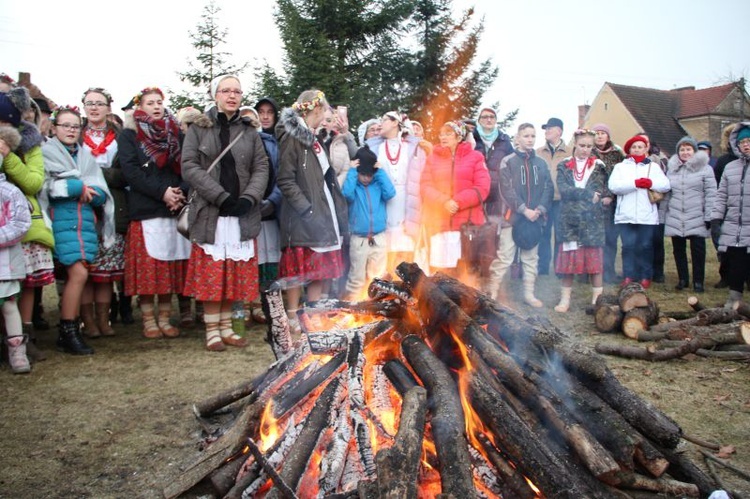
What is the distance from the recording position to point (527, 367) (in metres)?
3.26

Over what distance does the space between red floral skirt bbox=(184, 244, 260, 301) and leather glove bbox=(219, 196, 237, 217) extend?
17.6 inches

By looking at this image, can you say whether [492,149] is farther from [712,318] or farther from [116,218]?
[116,218]

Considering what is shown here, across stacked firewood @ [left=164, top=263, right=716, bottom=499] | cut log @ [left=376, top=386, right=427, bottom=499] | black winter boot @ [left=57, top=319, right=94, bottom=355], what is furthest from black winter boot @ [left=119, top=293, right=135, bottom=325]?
cut log @ [left=376, top=386, right=427, bottom=499]

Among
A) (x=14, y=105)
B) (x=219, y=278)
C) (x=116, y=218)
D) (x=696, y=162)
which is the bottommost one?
(x=219, y=278)

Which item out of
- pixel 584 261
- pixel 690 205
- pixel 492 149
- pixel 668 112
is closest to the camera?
pixel 584 261

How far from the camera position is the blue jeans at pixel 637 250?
902cm

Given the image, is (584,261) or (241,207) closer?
(241,207)

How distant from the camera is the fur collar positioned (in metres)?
5.37

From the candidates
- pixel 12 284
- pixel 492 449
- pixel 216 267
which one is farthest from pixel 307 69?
pixel 492 449

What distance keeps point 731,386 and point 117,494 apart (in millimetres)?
4939

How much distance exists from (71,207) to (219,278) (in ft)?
5.62

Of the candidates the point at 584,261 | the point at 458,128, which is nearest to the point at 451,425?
the point at 458,128

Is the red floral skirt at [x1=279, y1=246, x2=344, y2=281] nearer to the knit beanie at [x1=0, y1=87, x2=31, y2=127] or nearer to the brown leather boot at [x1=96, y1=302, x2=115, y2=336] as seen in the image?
the brown leather boot at [x1=96, y1=302, x2=115, y2=336]

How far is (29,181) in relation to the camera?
5.31m
